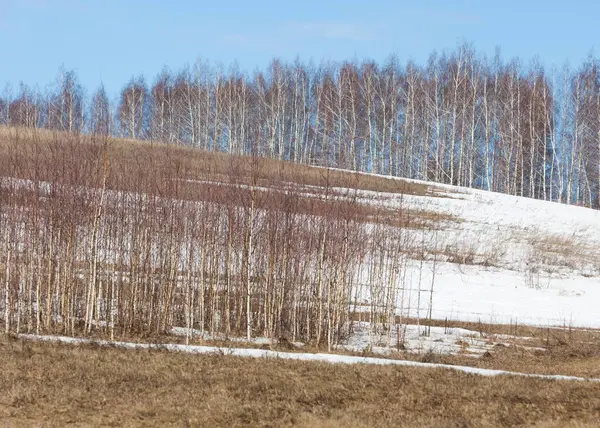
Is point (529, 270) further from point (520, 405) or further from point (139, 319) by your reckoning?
point (520, 405)

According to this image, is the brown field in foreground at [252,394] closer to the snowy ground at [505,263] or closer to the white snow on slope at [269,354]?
the white snow on slope at [269,354]

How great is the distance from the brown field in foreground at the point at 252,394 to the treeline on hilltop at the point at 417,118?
35.9 meters

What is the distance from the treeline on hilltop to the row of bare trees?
28.8 metres

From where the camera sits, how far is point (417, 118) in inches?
2082

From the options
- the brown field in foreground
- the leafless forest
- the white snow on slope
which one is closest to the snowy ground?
the leafless forest

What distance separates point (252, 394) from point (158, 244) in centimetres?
888

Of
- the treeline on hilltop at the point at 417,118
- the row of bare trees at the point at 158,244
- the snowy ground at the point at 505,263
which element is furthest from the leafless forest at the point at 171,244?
the treeline on hilltop at the point at 417,118

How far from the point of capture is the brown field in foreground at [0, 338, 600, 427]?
29.1ft

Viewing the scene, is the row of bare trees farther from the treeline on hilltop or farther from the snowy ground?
the treeline on hilltop

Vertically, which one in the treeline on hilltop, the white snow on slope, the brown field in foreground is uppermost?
the treeline on hilltop

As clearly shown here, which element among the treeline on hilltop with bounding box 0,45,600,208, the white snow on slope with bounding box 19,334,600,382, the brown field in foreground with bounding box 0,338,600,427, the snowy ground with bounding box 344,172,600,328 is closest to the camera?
the brown field in foreground with bounding box 0,338,600,427

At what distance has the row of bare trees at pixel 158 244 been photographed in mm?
16513

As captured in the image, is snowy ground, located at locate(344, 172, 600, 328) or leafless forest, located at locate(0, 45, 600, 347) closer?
leafless forest, located at locate(0, 45, 600, 347)

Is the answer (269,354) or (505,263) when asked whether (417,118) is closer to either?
(505,263)
